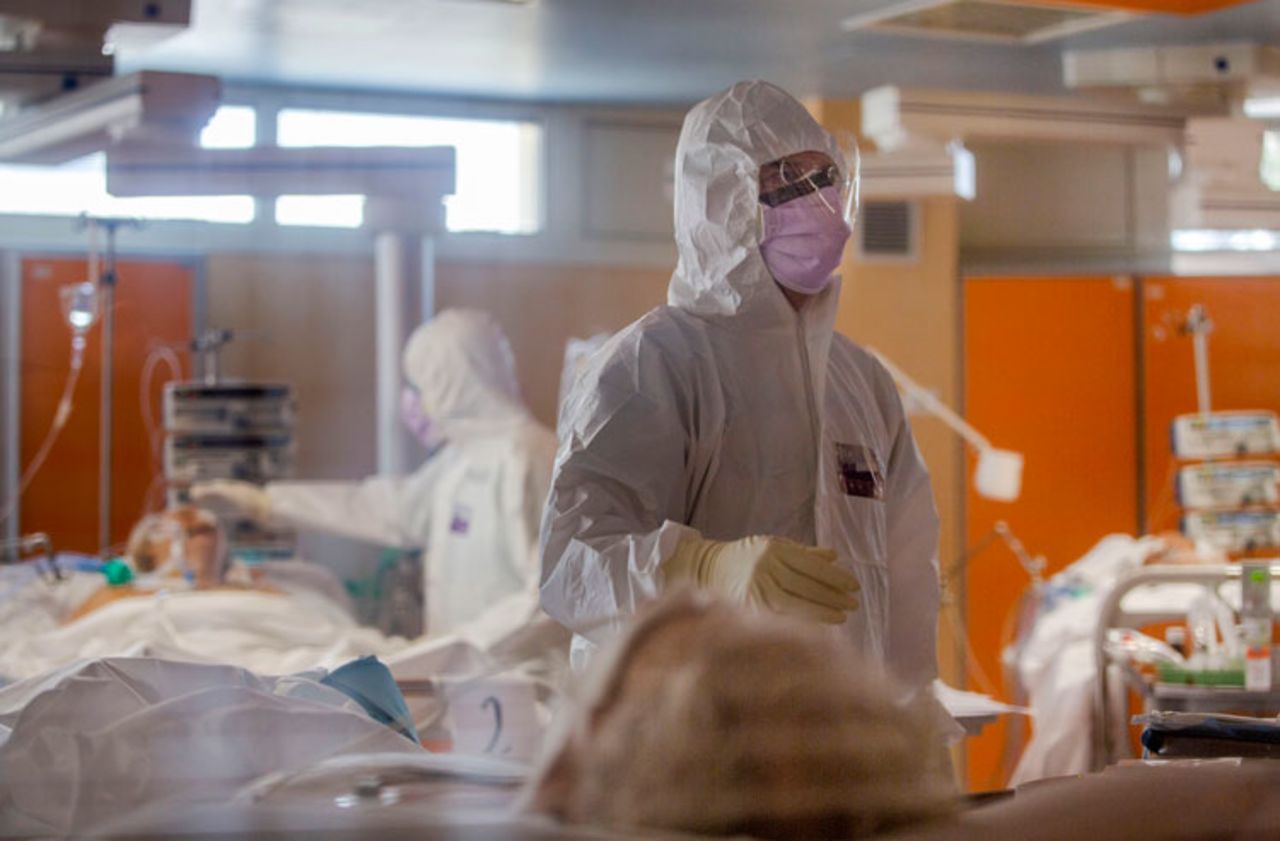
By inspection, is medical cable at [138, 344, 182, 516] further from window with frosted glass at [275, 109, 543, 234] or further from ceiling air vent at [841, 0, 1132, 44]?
ceiling air vent at [841, 0, 1132, 44]

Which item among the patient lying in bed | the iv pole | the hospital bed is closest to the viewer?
the hospital bed

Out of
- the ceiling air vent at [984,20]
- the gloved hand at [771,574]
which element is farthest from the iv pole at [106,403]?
the gloved hand at [771,574]

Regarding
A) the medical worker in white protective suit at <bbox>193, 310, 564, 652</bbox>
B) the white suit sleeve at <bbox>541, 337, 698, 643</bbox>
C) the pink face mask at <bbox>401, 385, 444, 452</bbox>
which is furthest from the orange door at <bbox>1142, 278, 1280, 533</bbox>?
the white suit sleeve at <bbox>541, 337, 698, 643</bbox>

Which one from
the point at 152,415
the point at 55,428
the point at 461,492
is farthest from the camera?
the point at 152,415

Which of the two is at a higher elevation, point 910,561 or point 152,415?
point 152,415

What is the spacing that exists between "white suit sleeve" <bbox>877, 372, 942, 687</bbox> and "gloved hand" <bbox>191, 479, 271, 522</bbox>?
2.74 meters

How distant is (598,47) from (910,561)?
347 cm

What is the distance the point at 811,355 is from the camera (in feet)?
6.97

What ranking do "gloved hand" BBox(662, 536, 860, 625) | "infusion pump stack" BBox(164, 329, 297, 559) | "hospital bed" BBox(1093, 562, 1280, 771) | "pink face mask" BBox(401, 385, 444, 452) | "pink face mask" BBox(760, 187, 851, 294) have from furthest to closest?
"pink face mask" BBox(401, 385, 444, 452)
"infusion pump stack" BBox(164, 329, 297, 559)
"hospital bed" BBox(1093, 562, 1280, 771)
"pink face mask" BBox(760, 187, 851, 294)
"gloved hand" BBox(662, 536, 860, 625)

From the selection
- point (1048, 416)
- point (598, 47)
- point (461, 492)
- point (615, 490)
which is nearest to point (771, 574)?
point (615, 490)

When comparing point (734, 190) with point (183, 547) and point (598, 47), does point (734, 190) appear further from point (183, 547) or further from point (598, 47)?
point (598, 47)

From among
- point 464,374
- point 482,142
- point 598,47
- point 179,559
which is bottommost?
point 179,559

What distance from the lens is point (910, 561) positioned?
2.21 m

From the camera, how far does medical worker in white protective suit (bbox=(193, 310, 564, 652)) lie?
14.1 ft
